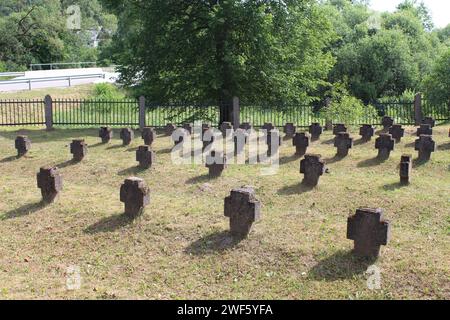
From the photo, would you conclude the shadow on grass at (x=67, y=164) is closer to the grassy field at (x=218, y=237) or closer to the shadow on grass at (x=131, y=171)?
the grassy field at (x=218, y=237)

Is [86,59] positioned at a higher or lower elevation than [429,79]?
higher

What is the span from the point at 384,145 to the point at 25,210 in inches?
329

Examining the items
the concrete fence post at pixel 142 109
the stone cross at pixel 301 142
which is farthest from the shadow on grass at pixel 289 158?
the concrete fence post at pixel 142 109

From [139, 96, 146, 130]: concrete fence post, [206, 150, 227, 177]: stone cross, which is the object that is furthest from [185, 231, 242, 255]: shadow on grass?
[139, 96, 146, 130]: concrete fence post

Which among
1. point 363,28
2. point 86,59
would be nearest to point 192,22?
point 363,28

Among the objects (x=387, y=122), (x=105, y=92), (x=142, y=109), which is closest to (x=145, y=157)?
(x=142, y=109)

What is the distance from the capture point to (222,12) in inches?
710

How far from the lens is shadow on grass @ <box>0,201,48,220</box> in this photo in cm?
915

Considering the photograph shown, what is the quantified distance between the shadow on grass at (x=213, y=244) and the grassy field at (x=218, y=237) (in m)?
0.03

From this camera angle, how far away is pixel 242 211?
7.66 m

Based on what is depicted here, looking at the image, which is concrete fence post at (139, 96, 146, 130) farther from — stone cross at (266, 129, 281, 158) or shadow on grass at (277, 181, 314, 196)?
shadow on grass at (277, 181, 314, 196)

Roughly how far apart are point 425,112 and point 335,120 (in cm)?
576

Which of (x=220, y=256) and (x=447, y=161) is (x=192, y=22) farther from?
(x=220, y=256)

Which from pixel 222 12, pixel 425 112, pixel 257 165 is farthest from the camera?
pixel 425 112
